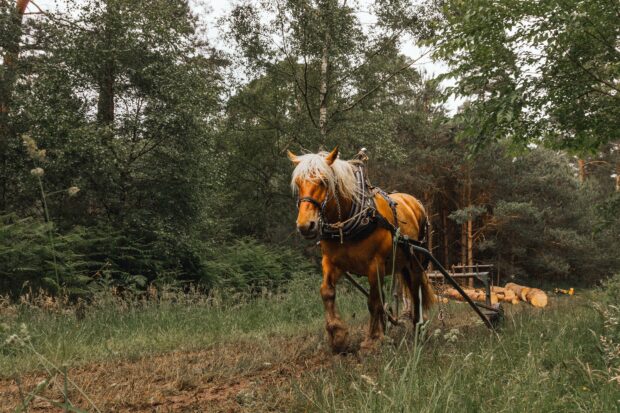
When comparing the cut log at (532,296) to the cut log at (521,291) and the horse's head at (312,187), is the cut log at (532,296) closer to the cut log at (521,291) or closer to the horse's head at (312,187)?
the cut log at (521,291)

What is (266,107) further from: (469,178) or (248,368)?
(248,368)

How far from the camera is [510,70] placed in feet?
21.6

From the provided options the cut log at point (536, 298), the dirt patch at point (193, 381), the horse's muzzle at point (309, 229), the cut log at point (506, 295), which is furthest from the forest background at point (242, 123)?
the cut log at point (536, 298)

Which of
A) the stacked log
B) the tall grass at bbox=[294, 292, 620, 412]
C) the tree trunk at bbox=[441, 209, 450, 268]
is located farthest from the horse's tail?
the tree trunk at bbox=[441, 209, 450, 268]

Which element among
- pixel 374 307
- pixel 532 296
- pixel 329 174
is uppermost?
pixel 329 174

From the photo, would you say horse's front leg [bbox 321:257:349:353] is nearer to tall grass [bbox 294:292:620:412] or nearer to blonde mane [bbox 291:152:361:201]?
tall grass [bbox 294:292:620:412]

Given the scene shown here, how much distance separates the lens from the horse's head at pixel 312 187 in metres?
3.77

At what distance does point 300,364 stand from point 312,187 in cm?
166

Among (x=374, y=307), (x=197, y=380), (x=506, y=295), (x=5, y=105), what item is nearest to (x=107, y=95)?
(x=5, y=105)

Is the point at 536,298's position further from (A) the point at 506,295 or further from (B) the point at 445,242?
(B) the point at 445,242

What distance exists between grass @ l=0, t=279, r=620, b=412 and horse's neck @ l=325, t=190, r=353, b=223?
1.31 m

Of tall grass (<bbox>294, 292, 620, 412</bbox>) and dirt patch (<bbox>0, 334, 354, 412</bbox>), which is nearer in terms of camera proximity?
tall grass (<bbox>294, 292, 620, 412</bbox>)

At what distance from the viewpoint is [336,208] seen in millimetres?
4301

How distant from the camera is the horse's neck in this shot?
14.0 ft
